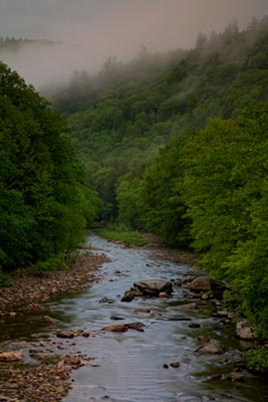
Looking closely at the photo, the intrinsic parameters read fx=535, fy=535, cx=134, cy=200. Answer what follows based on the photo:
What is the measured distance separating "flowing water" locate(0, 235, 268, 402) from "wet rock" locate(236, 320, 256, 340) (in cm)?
51

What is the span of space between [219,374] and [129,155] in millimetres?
177029

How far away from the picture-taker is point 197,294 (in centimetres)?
3744

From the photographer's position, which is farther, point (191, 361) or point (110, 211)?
point (110, 211)

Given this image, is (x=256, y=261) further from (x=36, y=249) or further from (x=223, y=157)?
(x=36, y=249)

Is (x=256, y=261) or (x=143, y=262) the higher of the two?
(x=256, y=261)

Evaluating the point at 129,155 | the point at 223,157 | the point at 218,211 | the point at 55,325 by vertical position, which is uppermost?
the point at 129,155

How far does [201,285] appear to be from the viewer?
38.6 metres

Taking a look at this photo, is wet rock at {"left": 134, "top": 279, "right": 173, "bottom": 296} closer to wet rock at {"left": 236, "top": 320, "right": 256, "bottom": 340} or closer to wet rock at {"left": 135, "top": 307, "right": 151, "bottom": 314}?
wet rock at {"left": 135, "top": 307, "right": 151, "bottom": 314}

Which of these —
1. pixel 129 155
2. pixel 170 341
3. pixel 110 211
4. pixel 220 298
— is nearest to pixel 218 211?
pixel 220 298

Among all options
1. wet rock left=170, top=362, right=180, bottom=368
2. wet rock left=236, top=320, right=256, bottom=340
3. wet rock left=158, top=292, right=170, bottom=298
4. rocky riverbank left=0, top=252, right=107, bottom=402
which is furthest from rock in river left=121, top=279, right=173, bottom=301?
wet rock left=170, top=362, right=180, bottom=368

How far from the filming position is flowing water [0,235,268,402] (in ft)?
62.0

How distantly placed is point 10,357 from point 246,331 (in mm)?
11408

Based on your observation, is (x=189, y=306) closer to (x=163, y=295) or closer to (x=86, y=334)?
(x=163, y=295)

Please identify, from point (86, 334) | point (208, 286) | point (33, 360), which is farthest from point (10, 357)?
point (208, 286)
